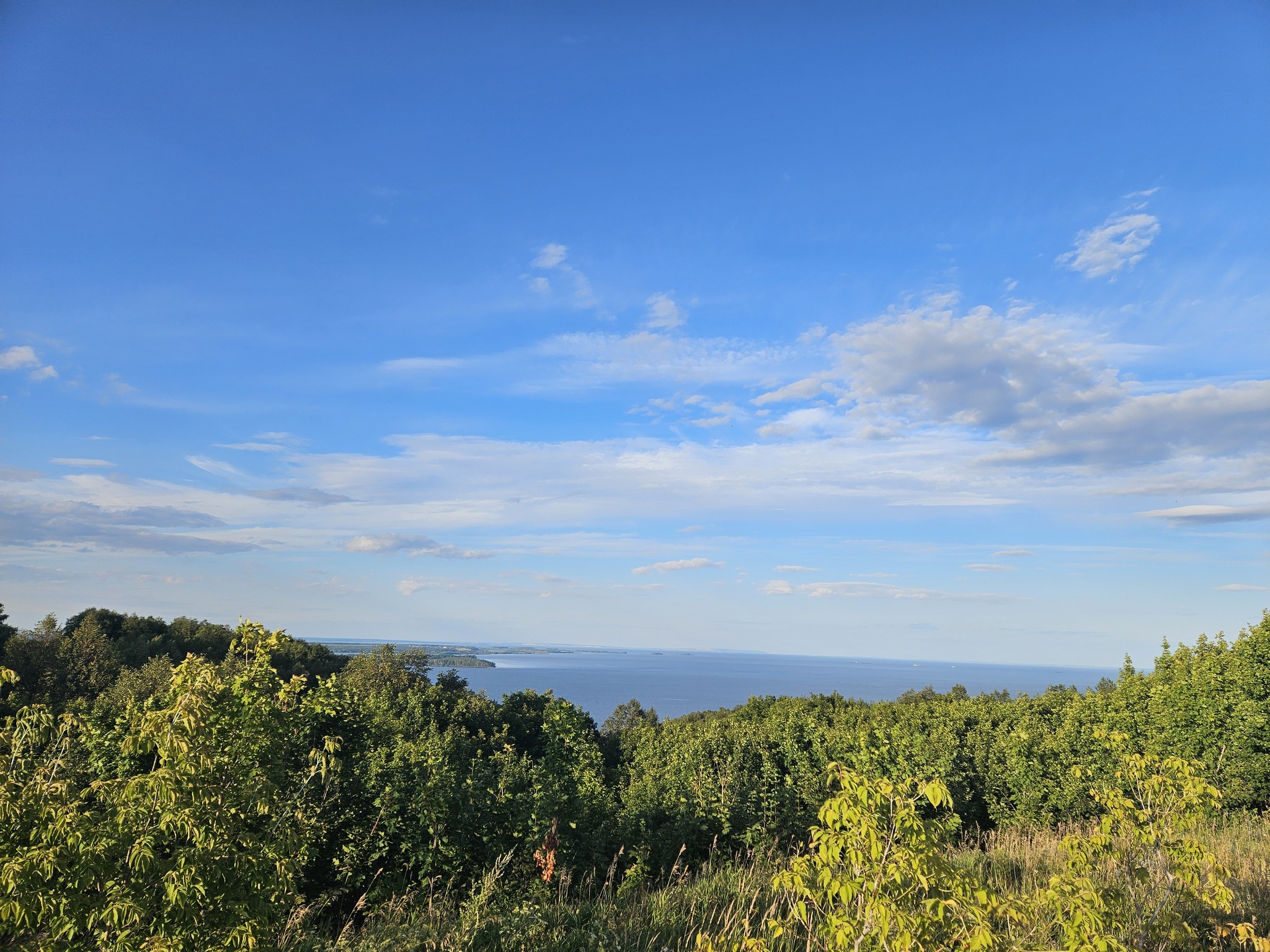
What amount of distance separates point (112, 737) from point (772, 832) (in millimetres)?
12406

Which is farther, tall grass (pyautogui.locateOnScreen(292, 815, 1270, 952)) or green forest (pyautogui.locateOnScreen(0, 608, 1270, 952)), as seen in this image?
tall grass (pyautogui.locateOnScreen(292, 815, 1270, 952))

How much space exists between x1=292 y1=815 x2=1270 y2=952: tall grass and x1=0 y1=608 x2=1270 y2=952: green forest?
47mm

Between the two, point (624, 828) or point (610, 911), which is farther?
point (624, 828)

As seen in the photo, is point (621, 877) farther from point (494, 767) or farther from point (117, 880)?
point (117, 880)

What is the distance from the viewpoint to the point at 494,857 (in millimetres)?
10391

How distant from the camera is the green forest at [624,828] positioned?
3717 millimetres

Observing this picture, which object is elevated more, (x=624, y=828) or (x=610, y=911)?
(x=610, y=911)

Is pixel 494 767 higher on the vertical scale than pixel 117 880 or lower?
lower

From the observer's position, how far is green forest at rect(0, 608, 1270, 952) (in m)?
3.72

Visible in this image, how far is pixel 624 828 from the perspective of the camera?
12219 millimetres

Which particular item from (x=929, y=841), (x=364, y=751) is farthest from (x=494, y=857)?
(x=929, y=841)

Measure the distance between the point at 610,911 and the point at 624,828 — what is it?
567 cm

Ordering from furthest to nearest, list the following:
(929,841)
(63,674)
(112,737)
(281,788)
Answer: (63,674)
(112,737)
(281,788)
(929,841)

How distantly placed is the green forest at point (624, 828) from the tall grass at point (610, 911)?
0.05m
